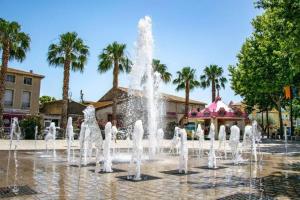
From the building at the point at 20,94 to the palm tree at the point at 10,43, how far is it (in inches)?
417

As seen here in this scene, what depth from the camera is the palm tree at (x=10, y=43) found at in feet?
104

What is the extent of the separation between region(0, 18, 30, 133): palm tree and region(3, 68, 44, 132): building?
34.8 ft

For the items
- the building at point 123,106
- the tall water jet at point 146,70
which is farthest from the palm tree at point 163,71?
the tall water jet at point 146,70

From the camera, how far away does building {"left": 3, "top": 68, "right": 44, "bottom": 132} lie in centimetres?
4338

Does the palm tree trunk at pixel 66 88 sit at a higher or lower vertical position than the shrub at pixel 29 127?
higher

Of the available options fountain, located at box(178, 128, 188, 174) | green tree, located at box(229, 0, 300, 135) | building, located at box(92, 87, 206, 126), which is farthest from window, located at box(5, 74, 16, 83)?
fountain, located at box(178, 128, 188, 174)

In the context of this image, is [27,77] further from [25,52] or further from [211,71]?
[211,71]

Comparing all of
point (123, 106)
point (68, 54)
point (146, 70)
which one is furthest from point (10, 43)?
point (123, 106)

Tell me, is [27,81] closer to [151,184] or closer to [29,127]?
[29,127]

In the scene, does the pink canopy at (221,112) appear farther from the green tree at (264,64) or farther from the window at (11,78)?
the window at (11,78)

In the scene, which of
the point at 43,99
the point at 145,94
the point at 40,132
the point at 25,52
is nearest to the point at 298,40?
the point at 145,94

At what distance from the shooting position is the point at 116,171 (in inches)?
376

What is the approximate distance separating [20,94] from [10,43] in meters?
13.5

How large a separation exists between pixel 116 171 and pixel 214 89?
146ft
